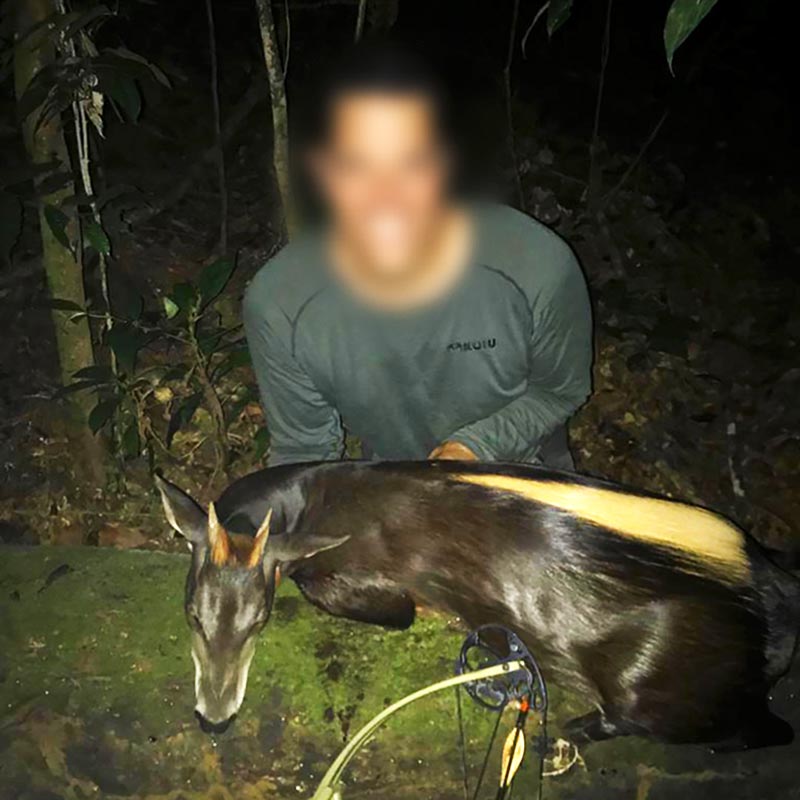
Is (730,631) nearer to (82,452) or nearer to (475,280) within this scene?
(475,280)

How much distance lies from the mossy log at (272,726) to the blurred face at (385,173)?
1.29 metres

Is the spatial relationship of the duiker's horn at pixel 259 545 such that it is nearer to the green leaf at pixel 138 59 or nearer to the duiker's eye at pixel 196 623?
the duiker's eye at pixel 196 623

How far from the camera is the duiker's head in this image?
2.65 meters

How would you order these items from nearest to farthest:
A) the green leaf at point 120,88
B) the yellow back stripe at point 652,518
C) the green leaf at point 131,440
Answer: the yellow back stripe at point 652,518, the green leaf at point 120,88, the green leaf at point 131,440

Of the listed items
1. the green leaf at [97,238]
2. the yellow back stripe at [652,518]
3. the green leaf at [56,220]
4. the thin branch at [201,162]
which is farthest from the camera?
the thin branch at [201,162]

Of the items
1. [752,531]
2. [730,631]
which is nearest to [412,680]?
[730,631]

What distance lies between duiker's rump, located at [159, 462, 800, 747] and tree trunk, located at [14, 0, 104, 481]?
4.81 feet

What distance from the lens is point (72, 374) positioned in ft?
13.4

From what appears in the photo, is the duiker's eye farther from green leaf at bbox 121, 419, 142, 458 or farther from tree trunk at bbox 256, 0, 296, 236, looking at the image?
tree trunk at bbox 256, 0, 296, 236

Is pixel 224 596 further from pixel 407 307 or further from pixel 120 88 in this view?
pixel 120 88

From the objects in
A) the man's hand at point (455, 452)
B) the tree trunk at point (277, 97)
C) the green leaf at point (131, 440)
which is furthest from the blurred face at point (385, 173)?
the green leaf at point (131, 440)

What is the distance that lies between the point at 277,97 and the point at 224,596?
201 cm

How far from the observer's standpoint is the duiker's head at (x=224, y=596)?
2.65 m

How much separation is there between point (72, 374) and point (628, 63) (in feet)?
25.6
